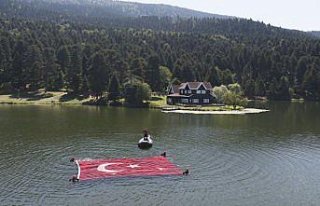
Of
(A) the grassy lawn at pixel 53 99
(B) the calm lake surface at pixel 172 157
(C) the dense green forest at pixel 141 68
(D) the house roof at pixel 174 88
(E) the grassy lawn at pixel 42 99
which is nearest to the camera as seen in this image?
(B) the calm lake surface at pixel 172 157

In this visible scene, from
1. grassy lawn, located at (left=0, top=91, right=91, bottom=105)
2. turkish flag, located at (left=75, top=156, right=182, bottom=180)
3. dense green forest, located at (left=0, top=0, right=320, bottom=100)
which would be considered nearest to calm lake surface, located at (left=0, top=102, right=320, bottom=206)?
turkish flag, located at (left=75, top=156, right=182, bottom=180)

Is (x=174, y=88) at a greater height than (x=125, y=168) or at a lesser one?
greater

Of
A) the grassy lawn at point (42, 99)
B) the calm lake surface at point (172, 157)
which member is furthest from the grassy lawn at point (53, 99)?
the calm lake surface at point (172, 157)

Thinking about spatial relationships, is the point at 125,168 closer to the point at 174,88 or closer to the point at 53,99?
the point at 174,88

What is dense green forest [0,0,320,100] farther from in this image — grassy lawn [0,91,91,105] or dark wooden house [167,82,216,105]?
dark wooden house [167,82,216,105]

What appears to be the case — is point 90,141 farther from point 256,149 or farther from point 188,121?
point 188,121

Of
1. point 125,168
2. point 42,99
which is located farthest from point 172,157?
point 42,99

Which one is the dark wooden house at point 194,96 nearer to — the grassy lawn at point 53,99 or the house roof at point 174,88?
the house roof at point 174,88
